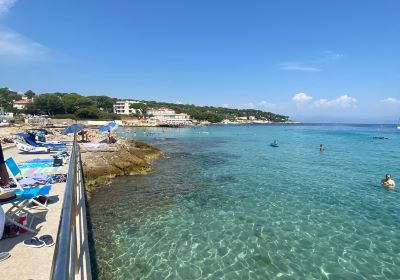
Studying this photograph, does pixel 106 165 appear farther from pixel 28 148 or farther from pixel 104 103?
pixel 104 103

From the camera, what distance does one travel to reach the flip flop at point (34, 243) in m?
7.26

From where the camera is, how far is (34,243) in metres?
7.35

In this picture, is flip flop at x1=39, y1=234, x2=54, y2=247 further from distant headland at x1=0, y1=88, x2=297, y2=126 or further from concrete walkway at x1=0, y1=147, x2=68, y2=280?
distant headland at x1=0, y1=88, x2=297, y2=126

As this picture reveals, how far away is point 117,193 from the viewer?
1731 centimetres

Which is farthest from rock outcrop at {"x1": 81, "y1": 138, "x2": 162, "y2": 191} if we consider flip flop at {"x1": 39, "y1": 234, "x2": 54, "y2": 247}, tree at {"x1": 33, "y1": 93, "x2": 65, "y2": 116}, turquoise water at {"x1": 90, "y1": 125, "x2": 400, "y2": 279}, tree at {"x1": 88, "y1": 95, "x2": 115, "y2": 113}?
tree at {"x1": 88, "y1": 95, "x2": 115, "y2": 113}

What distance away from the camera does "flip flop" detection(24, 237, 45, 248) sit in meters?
7.26

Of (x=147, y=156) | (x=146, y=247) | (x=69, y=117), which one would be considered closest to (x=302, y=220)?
(x=146, y=247)

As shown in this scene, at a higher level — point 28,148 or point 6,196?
point 6,196

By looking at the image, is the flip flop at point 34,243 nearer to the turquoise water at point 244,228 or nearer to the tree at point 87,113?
the turquoise water at point 244,228

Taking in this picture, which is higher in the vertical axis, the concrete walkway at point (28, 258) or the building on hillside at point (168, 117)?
the building on hillside at point (168, 117)

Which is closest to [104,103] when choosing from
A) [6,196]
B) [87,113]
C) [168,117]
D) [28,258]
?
[168,117]

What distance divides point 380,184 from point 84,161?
75.7 ft

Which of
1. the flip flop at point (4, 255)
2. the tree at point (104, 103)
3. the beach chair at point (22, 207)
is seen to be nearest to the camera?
the flip flop at point (4, 255)

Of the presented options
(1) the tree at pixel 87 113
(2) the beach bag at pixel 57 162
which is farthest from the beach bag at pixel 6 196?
(1) the tree at pixel 87 113
